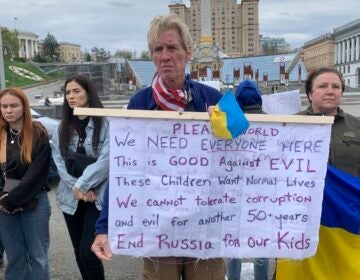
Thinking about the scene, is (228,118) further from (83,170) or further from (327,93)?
(83,170)

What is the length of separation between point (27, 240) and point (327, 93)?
2.69m

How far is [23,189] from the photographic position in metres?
3.66

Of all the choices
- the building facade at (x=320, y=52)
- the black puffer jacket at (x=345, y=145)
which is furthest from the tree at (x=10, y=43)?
the black puffer jacket at (x=345, y=145)

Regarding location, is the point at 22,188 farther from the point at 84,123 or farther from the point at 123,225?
the point at 123,225

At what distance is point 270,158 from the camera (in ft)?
7.82

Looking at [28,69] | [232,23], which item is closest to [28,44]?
[28,69]

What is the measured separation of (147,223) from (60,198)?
5.39 feet

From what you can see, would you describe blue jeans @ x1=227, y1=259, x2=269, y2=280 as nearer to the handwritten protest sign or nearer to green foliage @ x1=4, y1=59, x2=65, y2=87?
the handwritten protest sign

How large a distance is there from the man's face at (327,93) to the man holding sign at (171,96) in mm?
1142

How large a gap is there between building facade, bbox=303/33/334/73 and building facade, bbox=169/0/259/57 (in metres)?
16.4

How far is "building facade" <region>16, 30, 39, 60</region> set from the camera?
464 feet

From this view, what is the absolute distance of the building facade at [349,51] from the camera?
9712 cm

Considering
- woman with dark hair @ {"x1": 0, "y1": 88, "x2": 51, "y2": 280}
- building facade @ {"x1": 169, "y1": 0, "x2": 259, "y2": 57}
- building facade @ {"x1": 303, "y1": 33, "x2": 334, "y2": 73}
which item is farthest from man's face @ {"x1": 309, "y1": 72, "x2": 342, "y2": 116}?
building facade @ {"x1": 169, "y1": 0, "x2": 259, "y2": 57}

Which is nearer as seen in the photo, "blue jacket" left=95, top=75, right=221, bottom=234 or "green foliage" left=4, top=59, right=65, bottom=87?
"blue jacket" left=95, top=75, right=221, bottom=234
